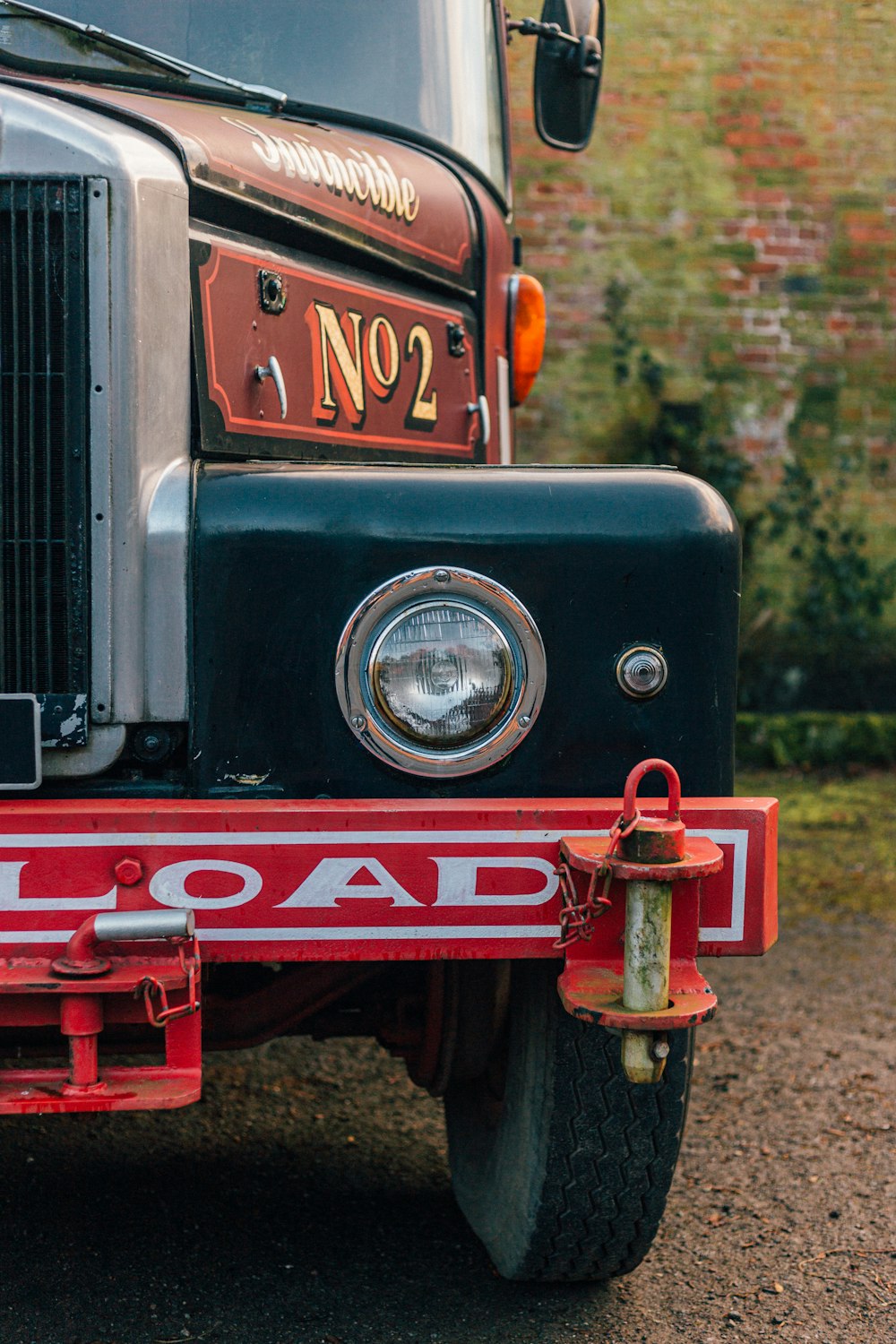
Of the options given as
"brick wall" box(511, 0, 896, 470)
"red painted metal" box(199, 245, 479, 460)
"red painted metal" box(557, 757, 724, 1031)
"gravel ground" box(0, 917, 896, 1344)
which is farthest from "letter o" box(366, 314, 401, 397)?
"brick wall" box(511, 0, 896, 470)

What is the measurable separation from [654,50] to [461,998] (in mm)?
6245

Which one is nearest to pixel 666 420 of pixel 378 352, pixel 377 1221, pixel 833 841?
pixel 833 841

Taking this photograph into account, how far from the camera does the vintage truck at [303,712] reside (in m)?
1.83

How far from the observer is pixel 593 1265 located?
2410mm

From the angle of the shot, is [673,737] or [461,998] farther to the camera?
[461,998]

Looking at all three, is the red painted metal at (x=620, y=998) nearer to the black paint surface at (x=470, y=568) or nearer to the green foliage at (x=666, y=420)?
the black paint surface at (x=470, y=568)

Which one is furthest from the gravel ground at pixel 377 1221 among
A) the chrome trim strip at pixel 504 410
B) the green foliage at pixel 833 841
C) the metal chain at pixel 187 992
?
the chrome trim strip at pixel 504 410

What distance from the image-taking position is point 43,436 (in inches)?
76.7

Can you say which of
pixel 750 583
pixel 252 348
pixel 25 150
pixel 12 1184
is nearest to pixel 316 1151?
pixel 12 1184

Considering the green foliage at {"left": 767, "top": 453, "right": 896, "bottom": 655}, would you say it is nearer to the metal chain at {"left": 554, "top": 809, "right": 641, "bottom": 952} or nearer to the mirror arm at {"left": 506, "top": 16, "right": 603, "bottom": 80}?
the mirror arm at {"left": 506, "top": 16, "right": 603, "bottom": 80}

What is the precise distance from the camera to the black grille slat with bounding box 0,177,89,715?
1942 millimetres

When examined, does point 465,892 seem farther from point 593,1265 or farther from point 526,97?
point 526,97

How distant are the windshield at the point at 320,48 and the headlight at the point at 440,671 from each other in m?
1.41

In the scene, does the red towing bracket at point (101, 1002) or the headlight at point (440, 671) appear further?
the headlight at point (440, 671)
